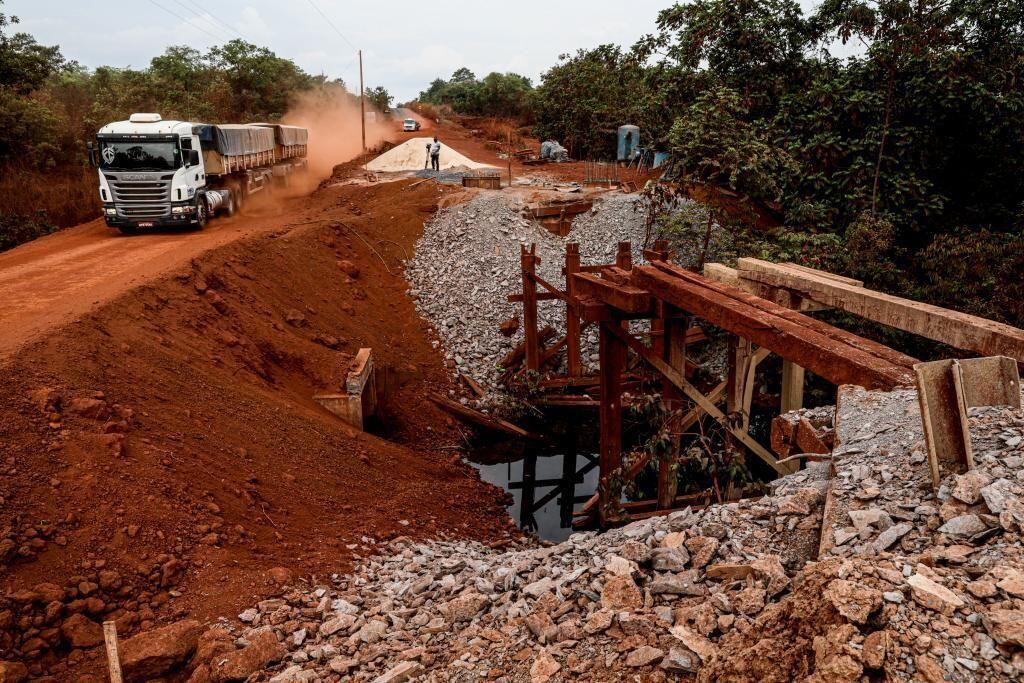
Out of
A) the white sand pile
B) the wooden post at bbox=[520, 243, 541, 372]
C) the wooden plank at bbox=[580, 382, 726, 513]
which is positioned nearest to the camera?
the wooden plank at bbox=[580, 382, 726, 513]

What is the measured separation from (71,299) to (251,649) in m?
8.10

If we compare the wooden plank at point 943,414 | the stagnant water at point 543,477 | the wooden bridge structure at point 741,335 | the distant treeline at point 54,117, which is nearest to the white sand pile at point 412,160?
the distant treeline at point 54,117

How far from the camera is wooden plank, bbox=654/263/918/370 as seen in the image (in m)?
5.02

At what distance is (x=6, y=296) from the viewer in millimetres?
11352

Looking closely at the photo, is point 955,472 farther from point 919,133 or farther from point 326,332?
point 919,133

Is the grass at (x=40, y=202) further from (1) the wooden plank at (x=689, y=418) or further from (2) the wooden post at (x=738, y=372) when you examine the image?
(2) the wooden post at (x=738, y=372)

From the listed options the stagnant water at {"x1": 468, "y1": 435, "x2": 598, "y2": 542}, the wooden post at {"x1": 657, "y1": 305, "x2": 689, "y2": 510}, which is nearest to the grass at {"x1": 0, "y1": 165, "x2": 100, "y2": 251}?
the stagnant water at {"x1": 468, "y1": 435, "x2": 598, "y2": 542}

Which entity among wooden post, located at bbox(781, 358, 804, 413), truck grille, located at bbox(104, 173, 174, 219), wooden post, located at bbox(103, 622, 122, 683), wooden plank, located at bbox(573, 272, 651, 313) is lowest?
wooden post, located at bbox(103, 622, 122, 683)

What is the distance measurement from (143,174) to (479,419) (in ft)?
36.4

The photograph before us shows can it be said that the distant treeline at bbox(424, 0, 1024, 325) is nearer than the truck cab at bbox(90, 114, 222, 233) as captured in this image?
Yes

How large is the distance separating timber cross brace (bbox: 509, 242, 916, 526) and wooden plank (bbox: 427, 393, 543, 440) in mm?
3483

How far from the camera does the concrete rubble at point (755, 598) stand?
2865mm

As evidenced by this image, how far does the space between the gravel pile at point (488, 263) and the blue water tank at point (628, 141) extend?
446 inches

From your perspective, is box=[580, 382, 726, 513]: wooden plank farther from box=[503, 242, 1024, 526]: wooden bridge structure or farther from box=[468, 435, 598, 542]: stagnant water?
box=[468, 435, 598, 542]: stagnant water
